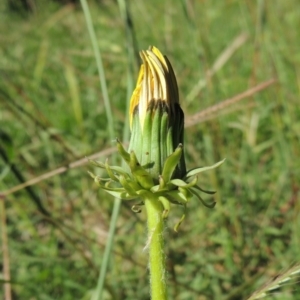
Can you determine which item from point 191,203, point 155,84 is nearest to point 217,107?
point 155,84

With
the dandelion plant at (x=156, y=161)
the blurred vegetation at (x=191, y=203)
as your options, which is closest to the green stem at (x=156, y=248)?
the dandelion plant at (x=156, y=161)

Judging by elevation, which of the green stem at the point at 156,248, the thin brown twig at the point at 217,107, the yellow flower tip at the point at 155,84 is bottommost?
the green stem at the point at 156,248

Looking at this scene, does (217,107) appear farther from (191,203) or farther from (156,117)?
(191,203)

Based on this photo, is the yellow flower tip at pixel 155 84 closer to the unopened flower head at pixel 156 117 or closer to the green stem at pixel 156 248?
the unopened flower head at pixel 156 117

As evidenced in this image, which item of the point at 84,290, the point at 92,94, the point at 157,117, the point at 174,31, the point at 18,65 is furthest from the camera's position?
the point at 174,31

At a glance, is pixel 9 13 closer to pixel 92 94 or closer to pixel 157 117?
pixel 92 94

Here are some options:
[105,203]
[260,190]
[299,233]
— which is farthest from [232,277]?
[105,203]
